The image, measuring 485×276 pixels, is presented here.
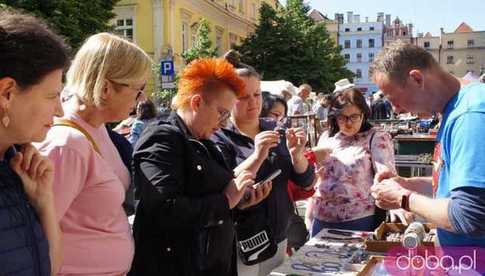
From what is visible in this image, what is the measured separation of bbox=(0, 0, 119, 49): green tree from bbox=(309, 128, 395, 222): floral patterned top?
42.8 feet

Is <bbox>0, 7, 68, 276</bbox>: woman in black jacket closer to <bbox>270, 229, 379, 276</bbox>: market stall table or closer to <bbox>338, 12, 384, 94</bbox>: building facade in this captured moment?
<bbox>270, 229, 379, 276</bbox>: market stall table

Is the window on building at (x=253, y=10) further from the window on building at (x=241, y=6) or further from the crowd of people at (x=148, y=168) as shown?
the crowd of people at (x=148, y=168)

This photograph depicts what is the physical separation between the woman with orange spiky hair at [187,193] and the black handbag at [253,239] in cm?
→ 39

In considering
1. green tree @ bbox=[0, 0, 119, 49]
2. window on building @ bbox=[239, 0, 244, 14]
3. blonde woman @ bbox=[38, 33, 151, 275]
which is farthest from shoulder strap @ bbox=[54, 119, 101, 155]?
window on building @ bbox=[239, 0, 244, 14]

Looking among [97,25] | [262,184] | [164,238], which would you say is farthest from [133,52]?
[97,25]

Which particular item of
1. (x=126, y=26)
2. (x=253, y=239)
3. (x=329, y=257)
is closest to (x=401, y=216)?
(x=329, y=257)

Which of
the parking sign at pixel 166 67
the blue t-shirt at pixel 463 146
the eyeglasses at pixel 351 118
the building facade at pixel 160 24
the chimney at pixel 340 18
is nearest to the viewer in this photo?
the blue t-shirt at pixel 463 146

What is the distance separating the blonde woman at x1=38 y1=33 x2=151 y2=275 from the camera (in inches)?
64.9

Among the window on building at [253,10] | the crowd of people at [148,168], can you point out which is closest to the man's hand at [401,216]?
the crowd of people at [148,168]

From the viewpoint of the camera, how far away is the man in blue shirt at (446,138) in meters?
1.60

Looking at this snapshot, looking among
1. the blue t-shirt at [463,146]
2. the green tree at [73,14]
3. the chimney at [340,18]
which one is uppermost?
the chimney at [340,18]

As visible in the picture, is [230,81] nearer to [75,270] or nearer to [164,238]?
[164,238]

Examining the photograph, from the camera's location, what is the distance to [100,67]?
1829 millimetres

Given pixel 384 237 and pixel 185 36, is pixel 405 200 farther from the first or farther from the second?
pixel 185 36
